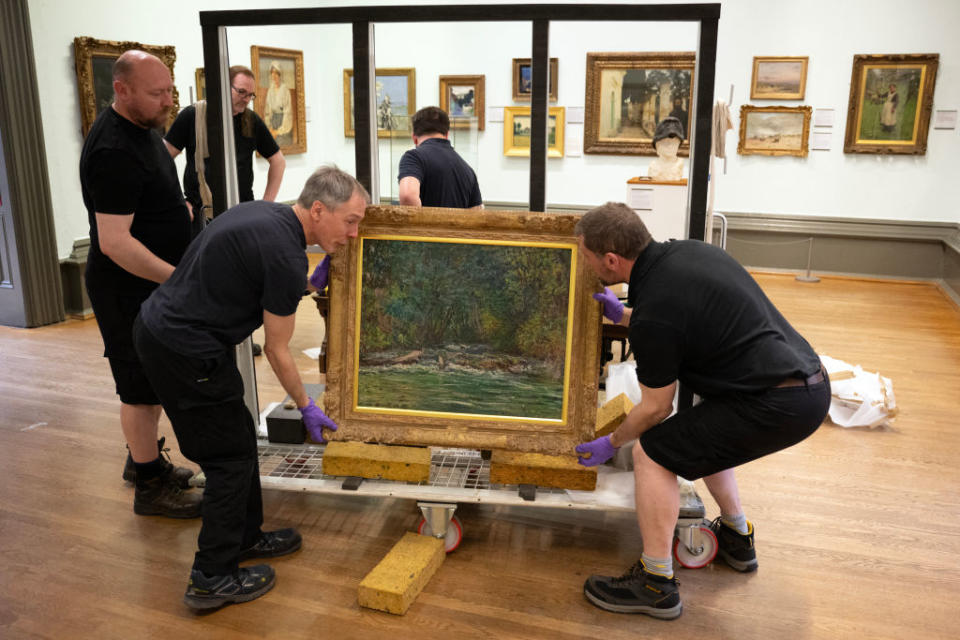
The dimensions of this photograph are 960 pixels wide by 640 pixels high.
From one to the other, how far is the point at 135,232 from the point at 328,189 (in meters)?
1.10

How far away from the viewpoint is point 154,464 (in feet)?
11.4

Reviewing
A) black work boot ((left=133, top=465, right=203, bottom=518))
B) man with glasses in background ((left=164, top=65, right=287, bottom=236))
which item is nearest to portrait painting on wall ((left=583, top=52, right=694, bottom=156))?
man with glasses in background ((left=164, top=65, right=287, bottom=236))

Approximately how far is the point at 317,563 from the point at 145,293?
1.36m

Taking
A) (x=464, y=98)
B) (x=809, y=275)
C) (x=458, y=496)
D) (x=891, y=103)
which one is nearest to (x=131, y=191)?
(x=458, y=496)

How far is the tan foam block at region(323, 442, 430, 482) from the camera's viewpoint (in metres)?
3.12

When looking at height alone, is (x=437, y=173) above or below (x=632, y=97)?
below

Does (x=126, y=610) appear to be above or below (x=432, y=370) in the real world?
below

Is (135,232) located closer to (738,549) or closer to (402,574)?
(402,574)

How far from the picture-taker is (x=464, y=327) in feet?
10.2

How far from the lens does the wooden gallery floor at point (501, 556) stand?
2.72 metres

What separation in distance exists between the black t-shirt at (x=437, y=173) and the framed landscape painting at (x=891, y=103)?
6137mm

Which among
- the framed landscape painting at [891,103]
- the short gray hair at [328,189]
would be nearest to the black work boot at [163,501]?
the short gray hair at [328,189]

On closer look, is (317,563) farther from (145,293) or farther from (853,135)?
(853,135)

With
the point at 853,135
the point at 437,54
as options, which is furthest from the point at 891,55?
the point at 437,54
